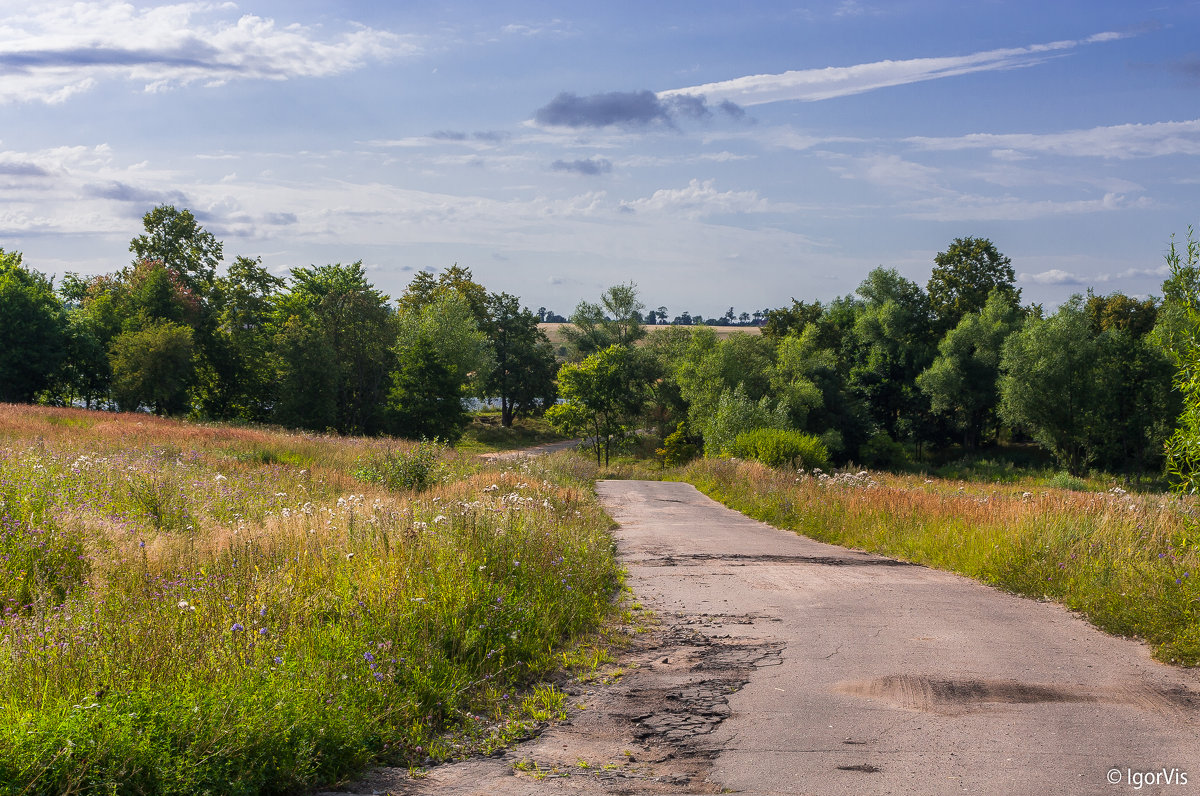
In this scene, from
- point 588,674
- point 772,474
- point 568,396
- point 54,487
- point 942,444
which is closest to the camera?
point 588,674

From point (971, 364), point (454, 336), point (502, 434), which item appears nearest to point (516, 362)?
point (502, 434)

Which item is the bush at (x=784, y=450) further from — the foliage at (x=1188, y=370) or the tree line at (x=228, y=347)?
the tree line at (x=228, y=347)

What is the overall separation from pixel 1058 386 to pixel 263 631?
60.0m

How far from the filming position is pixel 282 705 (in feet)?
14.7

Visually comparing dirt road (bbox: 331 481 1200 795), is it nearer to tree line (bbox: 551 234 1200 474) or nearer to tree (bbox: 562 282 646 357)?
tree line (bbox: 551 234 1200 474)

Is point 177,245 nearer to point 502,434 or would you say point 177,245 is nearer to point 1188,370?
point 502,434

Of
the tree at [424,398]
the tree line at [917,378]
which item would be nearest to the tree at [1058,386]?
the tree line at [917,378]

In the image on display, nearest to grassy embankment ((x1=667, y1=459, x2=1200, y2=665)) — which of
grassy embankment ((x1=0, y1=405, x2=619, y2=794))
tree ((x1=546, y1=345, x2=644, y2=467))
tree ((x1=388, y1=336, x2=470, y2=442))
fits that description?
grassy embankment ((x1=0, y1=405, x2=619, y2=794))

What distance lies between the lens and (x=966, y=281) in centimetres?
7006

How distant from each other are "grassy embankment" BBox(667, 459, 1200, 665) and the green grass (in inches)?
1818

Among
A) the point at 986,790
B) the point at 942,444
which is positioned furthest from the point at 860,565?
the point at 942,444

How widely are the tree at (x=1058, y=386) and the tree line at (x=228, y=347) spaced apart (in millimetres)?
38737

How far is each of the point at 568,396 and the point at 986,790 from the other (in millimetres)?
49557

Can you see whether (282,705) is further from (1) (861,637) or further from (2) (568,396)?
(2) (568,396)
